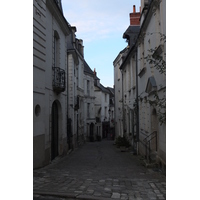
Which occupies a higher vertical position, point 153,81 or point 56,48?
point 56,48

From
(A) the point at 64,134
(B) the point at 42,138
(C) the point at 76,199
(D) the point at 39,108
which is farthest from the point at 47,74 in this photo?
(C) the point at 76,199

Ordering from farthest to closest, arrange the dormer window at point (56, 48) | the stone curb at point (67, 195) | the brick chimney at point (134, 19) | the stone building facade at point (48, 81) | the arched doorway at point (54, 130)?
1. the brick chimney at point (134, 19)
2. the dormer window at point (56, 48)
3. the arched doorway at point (54, 130)
4. the stone building facade at point (48, 81)
5. the stone curb at point (67, 195)

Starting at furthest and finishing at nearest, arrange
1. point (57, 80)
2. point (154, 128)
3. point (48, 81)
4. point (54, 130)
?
1. point (54, 130)
2. point (57, 80)
3. point (154, 128)
4. point (48, 81)

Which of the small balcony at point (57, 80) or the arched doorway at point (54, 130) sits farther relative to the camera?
the arched doorway at point (54, 130)

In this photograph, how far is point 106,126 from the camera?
45531 millimetres

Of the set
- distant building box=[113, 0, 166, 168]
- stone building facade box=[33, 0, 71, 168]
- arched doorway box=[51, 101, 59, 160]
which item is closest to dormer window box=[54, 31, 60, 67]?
stone building facade box=[33, 0, 71, 168]

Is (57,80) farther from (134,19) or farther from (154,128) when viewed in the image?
(134,19)

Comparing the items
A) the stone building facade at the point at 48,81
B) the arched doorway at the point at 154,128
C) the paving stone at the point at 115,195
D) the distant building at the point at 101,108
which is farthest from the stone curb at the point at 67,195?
the distant building at the point at 101,108

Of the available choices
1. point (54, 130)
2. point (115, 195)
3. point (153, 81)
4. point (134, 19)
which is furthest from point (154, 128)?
point (134, 19)

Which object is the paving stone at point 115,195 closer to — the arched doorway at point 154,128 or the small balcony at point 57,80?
the arched doorway at point 154,128

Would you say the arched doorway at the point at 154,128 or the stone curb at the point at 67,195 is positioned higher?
the arched doorway at the point at 154,128

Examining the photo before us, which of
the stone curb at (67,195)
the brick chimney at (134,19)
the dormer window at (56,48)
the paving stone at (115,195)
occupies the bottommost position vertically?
the paving stone at (115,195)

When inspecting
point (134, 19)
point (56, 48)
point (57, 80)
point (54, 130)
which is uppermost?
point (134, 19)

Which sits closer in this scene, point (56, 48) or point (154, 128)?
point (154, 128)
